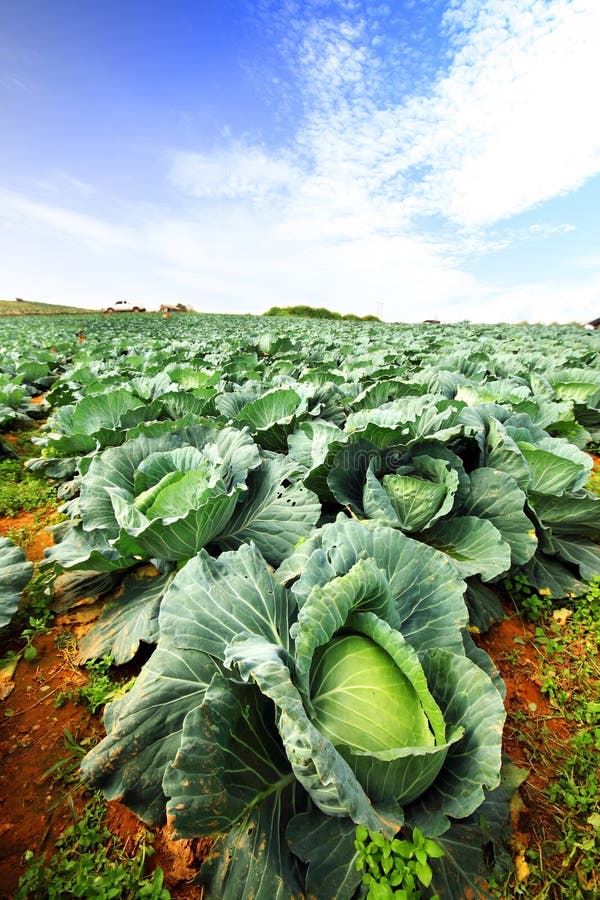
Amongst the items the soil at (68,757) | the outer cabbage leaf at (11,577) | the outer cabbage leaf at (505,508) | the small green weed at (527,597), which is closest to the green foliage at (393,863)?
the soil at (68,757)

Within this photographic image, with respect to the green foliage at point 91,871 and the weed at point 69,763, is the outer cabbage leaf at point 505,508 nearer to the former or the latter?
the green foliage at point 91,871

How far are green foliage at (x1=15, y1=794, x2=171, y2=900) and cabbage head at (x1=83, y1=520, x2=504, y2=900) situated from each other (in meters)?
0.26

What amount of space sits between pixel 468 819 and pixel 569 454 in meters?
2.44

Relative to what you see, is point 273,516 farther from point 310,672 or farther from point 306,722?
point 306,722

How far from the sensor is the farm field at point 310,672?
117 centimetres

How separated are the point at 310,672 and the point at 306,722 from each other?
1.18 ft

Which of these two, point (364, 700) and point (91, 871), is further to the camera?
point (91, 871)

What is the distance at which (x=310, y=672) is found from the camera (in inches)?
53.3

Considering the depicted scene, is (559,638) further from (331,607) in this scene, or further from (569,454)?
(331,607)

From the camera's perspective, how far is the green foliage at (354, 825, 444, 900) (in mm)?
1106

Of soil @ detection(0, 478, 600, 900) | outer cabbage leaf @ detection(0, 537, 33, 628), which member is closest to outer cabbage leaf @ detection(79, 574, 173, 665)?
A: soil @ detection(0, 478, 600, 900)

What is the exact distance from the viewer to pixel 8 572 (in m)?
2.51

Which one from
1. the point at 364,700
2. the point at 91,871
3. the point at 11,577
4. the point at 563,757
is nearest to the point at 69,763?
the point at 91,871

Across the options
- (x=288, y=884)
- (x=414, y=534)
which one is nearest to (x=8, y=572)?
(x=288, y=884)
